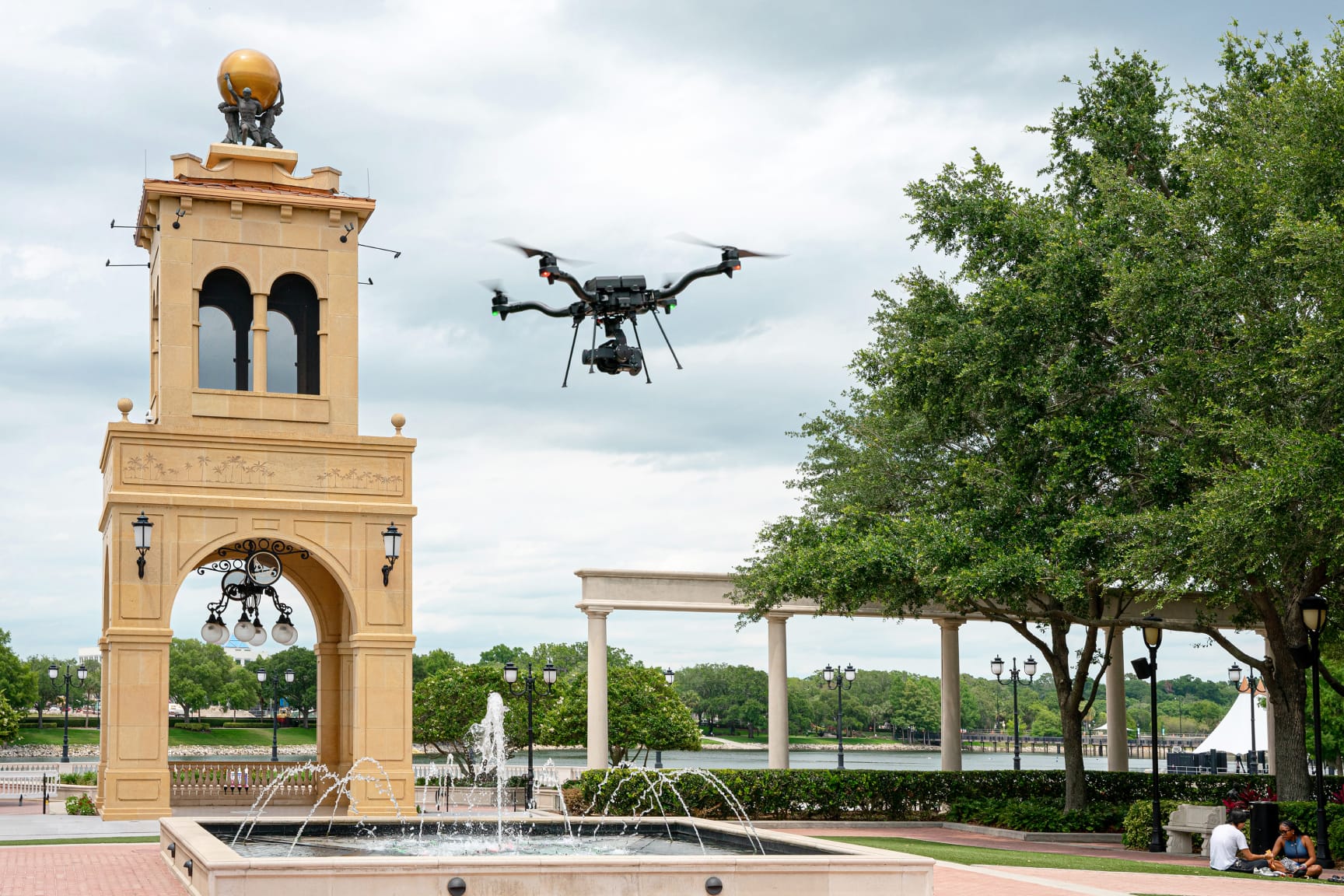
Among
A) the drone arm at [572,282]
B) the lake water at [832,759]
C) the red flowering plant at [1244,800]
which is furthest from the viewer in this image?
the lake water at [832,759]

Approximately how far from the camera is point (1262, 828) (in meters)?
22.0

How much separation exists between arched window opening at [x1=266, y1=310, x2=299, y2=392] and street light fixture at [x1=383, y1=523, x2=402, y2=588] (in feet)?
11.9

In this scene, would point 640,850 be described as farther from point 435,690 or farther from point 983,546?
point 435,690

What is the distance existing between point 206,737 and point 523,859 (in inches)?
3327

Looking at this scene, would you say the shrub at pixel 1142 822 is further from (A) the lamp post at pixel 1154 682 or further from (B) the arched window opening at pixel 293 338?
(B) the arched window opening at pixel 293 338

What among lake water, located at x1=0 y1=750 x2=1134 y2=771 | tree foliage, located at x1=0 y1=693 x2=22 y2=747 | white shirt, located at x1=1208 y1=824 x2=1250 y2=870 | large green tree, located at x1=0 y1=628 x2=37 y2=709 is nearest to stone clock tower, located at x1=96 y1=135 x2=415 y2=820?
white shirt, located at x1=1208 y1=824 x2=1250 y2=870

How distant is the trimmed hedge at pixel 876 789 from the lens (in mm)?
28547

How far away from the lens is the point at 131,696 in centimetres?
2495

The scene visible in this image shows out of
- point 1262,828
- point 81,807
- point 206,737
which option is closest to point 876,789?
point 1262,828

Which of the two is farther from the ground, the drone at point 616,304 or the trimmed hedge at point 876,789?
the drone at point 616,304

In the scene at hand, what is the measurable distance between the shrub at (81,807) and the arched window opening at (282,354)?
8.35m

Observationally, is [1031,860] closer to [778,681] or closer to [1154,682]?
[1154,682]

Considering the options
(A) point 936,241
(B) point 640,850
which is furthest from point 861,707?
(B) point 640,850

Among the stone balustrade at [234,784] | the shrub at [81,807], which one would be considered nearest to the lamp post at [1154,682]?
the stone balustrade at [234,784]
